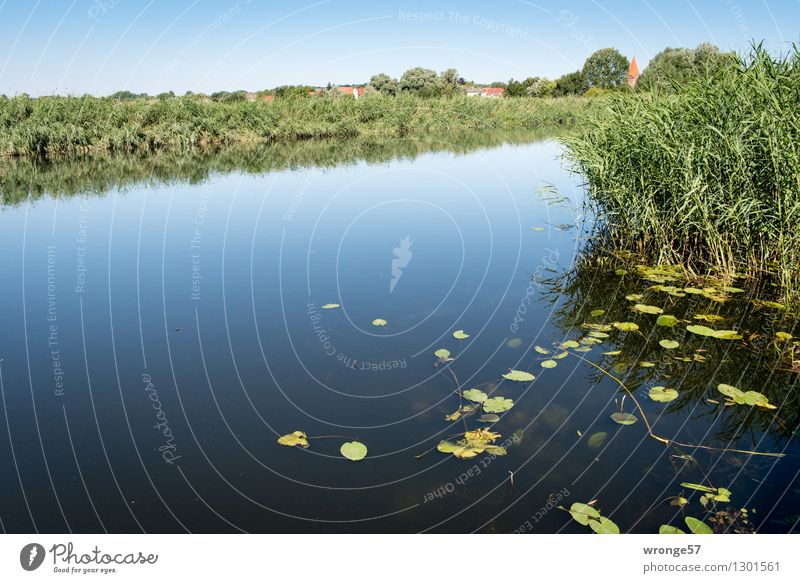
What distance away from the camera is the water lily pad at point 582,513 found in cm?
349

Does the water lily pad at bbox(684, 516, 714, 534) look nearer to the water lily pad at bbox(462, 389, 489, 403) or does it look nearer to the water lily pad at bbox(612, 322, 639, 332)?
the water lily pad at bbox(462, 389, 489, 403)

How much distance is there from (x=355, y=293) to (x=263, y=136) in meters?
25.0

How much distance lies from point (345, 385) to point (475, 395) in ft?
3.93

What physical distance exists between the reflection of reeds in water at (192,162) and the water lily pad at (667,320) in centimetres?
1281

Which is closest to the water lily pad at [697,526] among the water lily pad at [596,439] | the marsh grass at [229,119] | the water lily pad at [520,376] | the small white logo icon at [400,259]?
the water lily pad at [596,439]

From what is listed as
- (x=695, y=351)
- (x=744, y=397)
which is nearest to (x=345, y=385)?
(x=744, y=397)

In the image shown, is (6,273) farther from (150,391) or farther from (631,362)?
(631,362)

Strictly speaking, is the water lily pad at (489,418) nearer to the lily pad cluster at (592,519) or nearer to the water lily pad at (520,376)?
the water lily pad at (520,376)

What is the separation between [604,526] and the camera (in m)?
3.40

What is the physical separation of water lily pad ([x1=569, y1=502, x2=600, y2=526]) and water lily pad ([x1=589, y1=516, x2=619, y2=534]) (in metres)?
0.04

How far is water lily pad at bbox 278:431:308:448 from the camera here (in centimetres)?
435

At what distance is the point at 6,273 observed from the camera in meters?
8.89

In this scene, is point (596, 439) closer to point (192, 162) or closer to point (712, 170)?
point (712, 170)

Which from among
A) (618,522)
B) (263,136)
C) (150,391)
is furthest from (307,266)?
(263,136)
